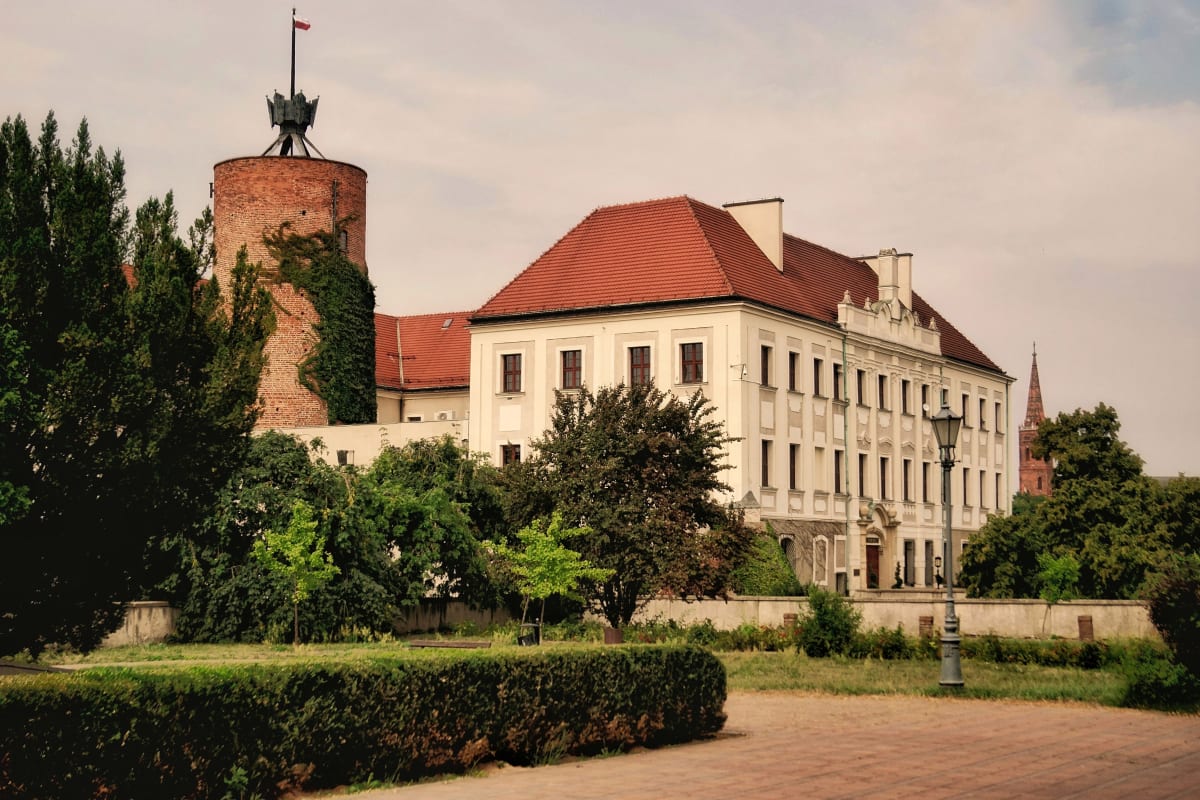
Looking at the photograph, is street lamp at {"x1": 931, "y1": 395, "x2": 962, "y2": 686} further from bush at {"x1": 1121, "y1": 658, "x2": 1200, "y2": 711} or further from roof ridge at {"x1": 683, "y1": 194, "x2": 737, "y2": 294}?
roof ridge at {"x1": 683, "y1": 194, "x2": 737, "y2": 294}

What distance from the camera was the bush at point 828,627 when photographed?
1208 inches

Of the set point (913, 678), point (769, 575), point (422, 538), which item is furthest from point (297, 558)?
point (769, 575)

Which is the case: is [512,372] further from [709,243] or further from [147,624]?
[147,624]

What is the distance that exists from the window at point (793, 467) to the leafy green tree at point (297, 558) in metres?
20.9

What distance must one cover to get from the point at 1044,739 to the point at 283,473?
24.1 meters

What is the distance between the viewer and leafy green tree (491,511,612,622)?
1298 inches

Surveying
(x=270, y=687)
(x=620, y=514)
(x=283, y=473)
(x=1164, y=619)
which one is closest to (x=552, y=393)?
(x=283, y=473)

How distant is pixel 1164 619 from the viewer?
2053 centimetres

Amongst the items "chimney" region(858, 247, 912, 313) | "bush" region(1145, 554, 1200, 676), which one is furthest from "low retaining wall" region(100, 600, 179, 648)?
"chimney" region(858, 247, 912, 313)

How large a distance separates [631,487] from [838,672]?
876 centimetres

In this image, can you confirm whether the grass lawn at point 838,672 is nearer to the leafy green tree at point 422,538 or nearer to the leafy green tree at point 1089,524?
the leafy green tree at point 422,538

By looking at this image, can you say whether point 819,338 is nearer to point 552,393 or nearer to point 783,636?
point 552,393

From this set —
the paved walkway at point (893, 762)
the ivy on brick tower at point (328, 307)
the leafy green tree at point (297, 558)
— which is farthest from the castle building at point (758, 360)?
the paved walkway at point (893, 762)

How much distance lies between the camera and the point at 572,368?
54219mm
